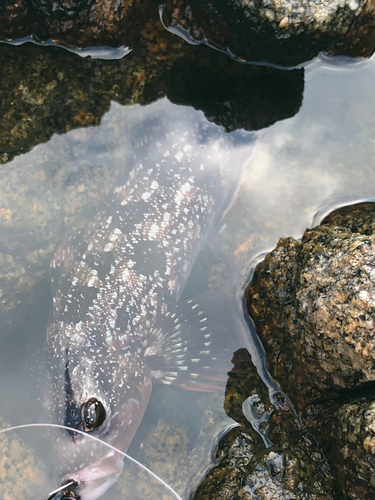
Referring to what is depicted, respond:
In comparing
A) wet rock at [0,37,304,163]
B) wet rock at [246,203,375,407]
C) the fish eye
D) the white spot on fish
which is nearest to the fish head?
the fish eye

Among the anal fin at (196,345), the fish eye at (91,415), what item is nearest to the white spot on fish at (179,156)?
the anal fin at (196,345)

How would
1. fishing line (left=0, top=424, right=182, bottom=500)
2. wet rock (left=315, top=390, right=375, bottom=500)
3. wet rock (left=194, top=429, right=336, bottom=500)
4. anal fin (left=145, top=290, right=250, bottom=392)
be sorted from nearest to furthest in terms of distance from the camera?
wet rock (left=315, top=390, right=375, bottom=500) < wet rock (left=194, top=429, right=336, bottom=500) < fishing line (left=0, top=424, right=182, bottom=500) < anal fin (left=145, top=290, right=250, bottom=392)

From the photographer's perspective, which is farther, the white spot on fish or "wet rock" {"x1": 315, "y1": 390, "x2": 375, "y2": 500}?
the white spot on fish

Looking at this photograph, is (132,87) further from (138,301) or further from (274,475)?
(274,475)

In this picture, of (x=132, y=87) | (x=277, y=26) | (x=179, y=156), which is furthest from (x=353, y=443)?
(x=132, y=87)

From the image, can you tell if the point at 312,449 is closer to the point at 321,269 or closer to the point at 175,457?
the point at 175,457

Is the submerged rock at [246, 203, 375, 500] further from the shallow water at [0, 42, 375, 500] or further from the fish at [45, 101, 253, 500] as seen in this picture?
the fish at [45, 101, 253, 500]

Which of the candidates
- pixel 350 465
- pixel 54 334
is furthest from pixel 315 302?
pixel 54 334
